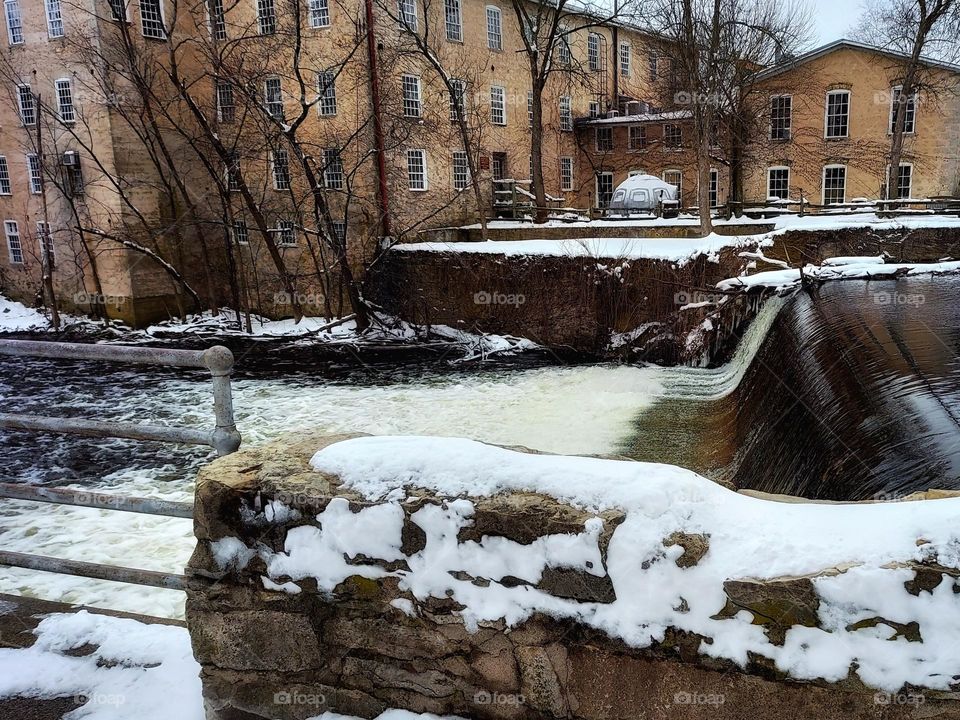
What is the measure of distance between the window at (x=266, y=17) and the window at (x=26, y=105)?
831cm

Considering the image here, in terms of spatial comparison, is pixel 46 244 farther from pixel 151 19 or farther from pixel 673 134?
pixel 673 134

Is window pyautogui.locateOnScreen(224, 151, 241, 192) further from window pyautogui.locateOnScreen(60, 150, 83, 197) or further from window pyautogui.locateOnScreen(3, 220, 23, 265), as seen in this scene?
window pyautogui.locateOnScreen(3, 220, 23, 265)

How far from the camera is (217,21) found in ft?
74.9

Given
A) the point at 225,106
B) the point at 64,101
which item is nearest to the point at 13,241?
the point at 64,101

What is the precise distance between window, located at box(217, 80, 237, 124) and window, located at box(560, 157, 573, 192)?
14270mm

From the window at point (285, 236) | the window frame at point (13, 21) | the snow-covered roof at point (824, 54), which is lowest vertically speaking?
the window at point (285, 236)

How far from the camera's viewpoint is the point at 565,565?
7.61 feet

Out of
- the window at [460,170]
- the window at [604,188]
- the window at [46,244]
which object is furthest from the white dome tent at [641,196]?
the window at [46,244]

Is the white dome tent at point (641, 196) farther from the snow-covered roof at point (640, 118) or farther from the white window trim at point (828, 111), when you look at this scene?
the white window trim at point (828, 111)

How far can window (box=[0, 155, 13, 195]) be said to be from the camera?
2720 cm

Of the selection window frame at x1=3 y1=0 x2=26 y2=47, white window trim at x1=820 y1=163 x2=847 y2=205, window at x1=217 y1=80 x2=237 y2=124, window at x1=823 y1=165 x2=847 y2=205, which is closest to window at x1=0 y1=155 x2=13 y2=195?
window frame at x1=3 y1=0 x2=26 y2=47

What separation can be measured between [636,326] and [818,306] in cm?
713

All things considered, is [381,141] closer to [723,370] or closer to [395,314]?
[395,314]

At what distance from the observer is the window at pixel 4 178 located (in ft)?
89.2
